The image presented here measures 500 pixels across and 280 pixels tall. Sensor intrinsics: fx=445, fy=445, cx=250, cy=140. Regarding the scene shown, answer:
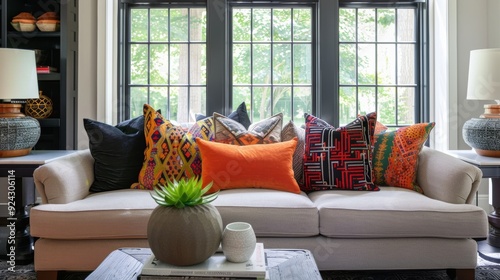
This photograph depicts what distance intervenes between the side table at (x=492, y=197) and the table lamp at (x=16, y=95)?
2.91 m

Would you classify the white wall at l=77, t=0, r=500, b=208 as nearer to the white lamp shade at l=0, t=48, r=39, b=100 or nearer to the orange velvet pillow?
the white lamp shade at l=0, t=48, r=39, b=100

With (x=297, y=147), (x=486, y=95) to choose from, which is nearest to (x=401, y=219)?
(x=297, y=147)

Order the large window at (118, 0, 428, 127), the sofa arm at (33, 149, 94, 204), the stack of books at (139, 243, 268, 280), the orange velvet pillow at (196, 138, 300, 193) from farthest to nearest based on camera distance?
1. the large window at (118, 0, 428, 127)
2. the orange velvet pillow at (196, 138, 300, 193)
3. the sofa arm at (33, 149, 94, 204)
4. the stack of books at (139, 243, 268, 280)

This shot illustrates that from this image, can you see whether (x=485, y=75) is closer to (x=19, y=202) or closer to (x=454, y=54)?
(x=454, y=54)

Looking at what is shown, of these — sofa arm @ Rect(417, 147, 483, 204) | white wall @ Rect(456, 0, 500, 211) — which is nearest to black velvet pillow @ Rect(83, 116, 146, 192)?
sofa arm @ Rect(417, 147, 483, 204)

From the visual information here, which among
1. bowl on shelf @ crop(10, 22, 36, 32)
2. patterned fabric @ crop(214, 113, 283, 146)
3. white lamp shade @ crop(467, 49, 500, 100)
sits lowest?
patterned fabric @ crop(214, 113, 283, 146)

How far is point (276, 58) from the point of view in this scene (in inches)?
150

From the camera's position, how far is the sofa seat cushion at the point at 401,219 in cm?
229

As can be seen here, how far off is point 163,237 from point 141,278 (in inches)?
6.1

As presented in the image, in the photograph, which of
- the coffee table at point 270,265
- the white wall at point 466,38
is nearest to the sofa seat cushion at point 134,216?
the coffee table at point 270,265

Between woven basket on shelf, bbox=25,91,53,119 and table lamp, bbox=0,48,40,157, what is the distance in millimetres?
513

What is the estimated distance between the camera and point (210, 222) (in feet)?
5.13

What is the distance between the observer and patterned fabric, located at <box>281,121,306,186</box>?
116 inches

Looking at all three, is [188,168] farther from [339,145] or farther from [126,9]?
[126,9]
